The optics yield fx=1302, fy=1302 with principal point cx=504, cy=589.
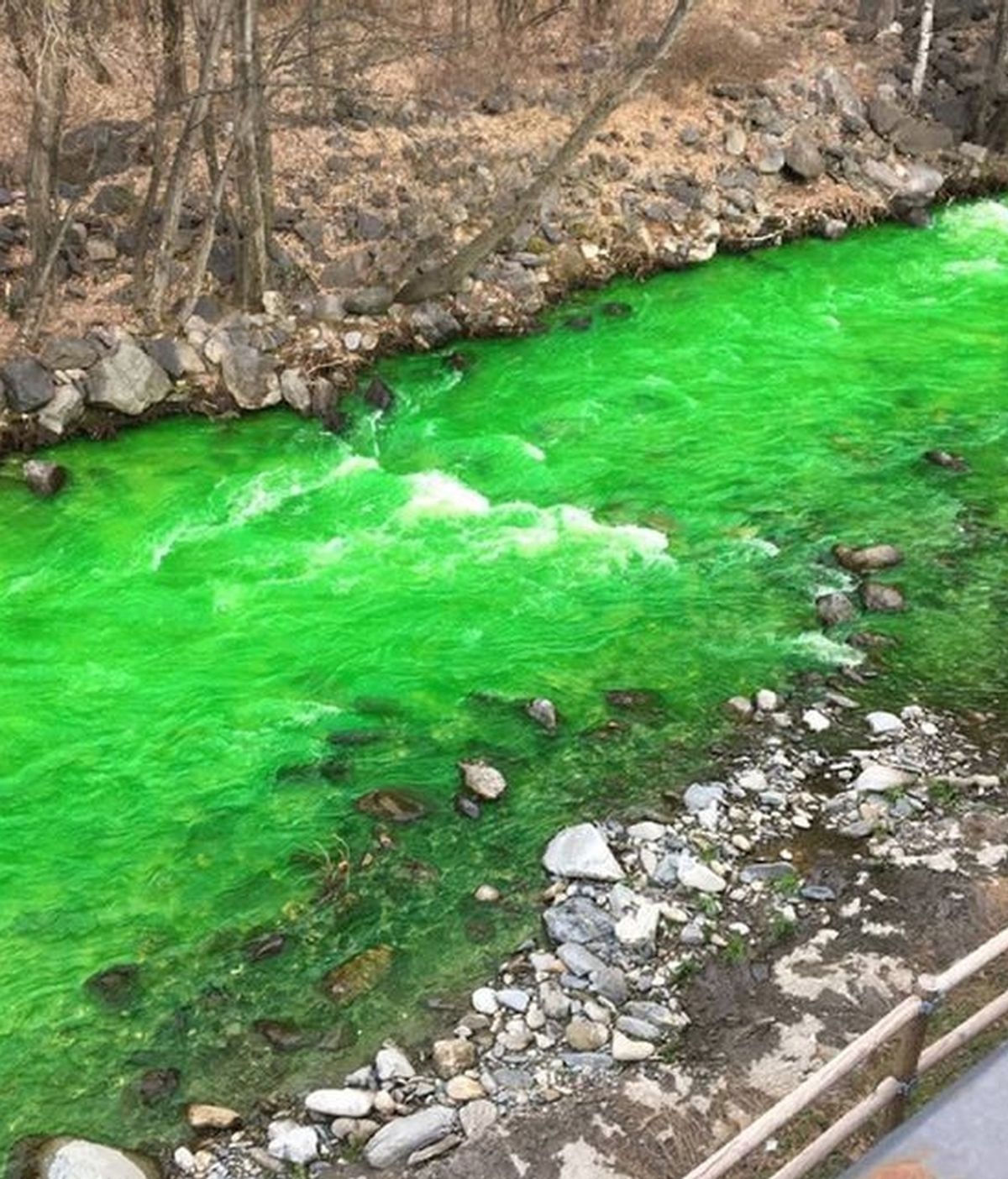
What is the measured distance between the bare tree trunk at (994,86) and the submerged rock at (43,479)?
1457 centimetres

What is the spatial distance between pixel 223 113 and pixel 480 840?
1116 centimetres

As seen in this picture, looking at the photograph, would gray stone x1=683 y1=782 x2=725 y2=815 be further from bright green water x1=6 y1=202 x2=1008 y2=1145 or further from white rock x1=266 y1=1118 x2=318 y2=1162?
white rock x1=266 y1=1118 x2=318 y2=1162

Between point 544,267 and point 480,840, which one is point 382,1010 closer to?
point 480,840

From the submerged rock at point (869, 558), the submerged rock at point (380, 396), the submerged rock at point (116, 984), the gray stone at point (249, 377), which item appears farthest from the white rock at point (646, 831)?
the gray stone at point (249, 377)

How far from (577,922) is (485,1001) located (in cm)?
75

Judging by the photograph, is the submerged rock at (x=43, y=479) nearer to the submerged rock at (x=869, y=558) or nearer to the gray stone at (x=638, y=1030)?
the submerged rock at (x=869, y=558)

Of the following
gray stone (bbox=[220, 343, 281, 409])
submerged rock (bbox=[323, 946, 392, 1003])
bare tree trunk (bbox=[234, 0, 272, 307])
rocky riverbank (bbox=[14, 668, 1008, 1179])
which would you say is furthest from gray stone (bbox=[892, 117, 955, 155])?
submerged rock (bbox=[323, 946, 392, 1003])

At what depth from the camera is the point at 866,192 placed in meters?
18.1

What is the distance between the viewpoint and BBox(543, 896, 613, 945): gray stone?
734 centimetres

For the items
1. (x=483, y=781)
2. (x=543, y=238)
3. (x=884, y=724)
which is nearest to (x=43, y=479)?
(x=483, y=781)

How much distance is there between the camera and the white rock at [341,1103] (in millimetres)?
6414

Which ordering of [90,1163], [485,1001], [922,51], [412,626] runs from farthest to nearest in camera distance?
[922,51]
[412,626]
[485,1001]
[90,1163]

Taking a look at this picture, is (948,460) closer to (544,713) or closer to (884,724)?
A: (884,724)

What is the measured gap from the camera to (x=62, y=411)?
41.8 ft
